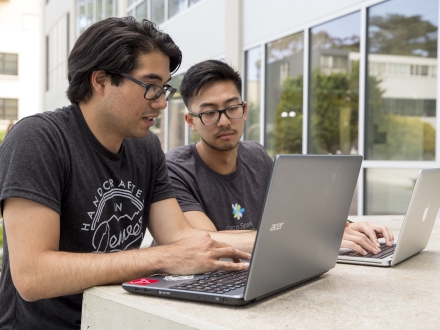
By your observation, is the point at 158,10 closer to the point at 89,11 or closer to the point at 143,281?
the point at 89,11

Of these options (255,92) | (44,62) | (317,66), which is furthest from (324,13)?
(44,62)

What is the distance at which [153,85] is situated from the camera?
1.73 metres

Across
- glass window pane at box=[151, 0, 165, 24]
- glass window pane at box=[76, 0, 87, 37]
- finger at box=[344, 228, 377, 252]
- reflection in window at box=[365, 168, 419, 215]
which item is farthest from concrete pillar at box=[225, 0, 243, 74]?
glass window pane at box=[76, 0, 87, 37]

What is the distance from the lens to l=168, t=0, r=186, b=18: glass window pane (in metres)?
8.85

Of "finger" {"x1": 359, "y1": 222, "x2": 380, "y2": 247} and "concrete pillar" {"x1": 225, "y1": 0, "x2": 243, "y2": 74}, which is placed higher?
"concrete pillar" {"x1": 225, "y1": 0, "x2": 243, "y2": 74}

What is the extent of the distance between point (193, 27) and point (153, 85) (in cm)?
689

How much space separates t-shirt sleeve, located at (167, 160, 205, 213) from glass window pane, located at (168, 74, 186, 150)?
668 centimetres

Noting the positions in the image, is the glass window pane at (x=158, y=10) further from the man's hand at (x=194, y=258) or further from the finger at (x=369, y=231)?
the man's hand at (x=194, y=258)

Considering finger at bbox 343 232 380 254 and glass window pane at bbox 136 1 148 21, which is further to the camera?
glass window pane at bbox 136 1 148 21

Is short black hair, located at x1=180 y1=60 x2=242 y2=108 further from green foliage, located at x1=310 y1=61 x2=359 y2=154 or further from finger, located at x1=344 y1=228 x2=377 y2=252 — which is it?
green foliage, located at x1=310 y1=61 x2=359 y2=154

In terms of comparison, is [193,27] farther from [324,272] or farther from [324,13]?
[324,272]

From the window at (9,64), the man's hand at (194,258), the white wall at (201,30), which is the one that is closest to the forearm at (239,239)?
the man's hand at (194,258)

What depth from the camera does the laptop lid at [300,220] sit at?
3.48 ft

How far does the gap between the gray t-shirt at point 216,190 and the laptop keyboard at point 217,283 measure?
0.94 metres
